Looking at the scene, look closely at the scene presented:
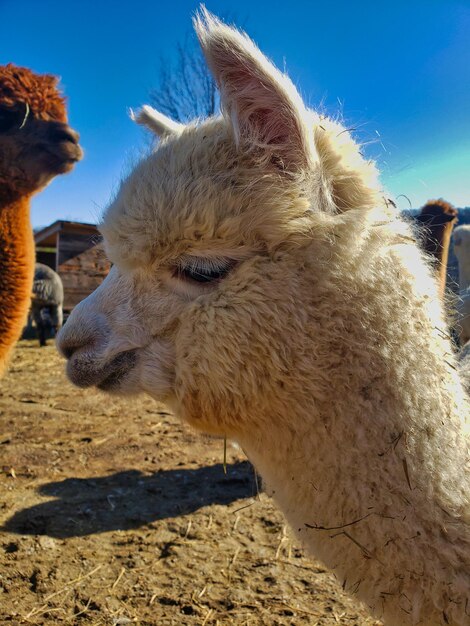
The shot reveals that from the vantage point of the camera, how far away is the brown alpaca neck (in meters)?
3.75

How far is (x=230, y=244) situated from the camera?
152cm

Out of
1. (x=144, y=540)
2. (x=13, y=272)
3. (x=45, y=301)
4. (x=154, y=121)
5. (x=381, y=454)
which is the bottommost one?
(x=144, y=540)

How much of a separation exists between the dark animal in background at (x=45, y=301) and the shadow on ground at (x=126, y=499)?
9683 mm

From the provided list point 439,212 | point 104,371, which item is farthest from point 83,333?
point 439,212

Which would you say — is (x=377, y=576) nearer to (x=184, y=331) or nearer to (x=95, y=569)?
(x=184, y=331)

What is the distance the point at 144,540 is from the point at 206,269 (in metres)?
2.52

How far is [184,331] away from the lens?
1.55 m

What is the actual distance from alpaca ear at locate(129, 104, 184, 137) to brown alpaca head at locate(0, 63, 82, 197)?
2330 mm

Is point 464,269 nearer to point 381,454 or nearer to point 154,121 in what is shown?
point 154,121

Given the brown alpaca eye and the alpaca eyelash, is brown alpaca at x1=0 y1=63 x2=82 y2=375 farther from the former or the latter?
the alpaca eyelash

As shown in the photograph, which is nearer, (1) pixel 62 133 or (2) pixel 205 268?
(2) pixel 205 268

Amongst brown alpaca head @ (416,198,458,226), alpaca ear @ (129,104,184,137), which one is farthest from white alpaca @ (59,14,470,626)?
brown alpaca head @ (416,198,458,226)

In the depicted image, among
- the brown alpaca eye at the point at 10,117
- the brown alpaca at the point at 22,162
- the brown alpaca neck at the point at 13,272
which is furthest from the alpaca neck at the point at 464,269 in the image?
the brown alpaca eye at the point at 10,117

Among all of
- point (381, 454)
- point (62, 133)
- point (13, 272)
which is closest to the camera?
point (381, 454)
